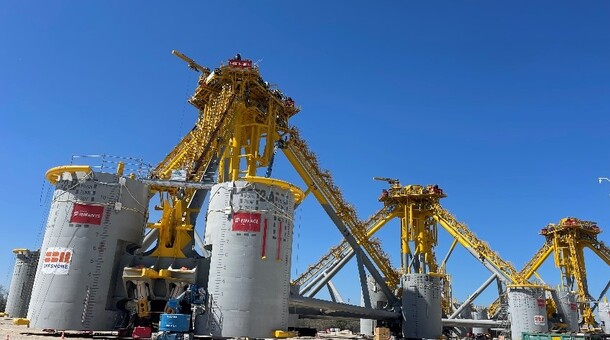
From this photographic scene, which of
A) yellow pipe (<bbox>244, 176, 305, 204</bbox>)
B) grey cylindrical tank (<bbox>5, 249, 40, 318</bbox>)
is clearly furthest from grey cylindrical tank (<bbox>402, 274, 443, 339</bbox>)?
grey cylindrical tank (<bbox>5, 249, 40, 318</bbox>)

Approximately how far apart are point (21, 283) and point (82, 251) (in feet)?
79.0

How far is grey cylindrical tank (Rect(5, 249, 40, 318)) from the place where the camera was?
48.0 m

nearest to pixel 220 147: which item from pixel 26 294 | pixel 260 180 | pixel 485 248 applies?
pixel 260 180

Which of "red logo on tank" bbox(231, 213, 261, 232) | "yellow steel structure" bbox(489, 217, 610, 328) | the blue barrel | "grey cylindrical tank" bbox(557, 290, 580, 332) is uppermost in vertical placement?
"yellow steel structure" bbox(489, 217, 610, 328)

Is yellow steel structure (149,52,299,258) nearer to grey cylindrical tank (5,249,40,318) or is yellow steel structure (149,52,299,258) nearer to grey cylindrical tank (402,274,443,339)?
grey cylindrical tank (5,249,40,318)

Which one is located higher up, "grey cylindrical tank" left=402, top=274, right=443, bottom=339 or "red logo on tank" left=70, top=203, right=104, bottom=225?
"red logo on tank" left=70, top=203, right=104, bottom=225

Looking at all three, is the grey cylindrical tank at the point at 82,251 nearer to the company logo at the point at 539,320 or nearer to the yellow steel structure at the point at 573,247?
the company logo at the point at 539,320

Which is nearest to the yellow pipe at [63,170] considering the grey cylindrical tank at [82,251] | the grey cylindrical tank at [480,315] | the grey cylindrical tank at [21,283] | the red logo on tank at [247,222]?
the grey cylindrical tank at [82,251]

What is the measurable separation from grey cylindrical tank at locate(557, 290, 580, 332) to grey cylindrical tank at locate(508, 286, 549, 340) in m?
5.49

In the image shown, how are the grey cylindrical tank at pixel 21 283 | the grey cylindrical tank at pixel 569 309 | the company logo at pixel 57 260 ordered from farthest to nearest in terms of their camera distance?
the grey cylindrical tank at pixel 569 309, the grey cylindrical tank at pixel 21 283, the company logo at pixel 57 260

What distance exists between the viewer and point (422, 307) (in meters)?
50.8

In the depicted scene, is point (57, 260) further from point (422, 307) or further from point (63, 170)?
point (422, 307)

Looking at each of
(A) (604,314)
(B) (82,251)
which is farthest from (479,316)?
(B) (82,251)

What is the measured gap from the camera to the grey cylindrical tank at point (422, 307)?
50.3m
